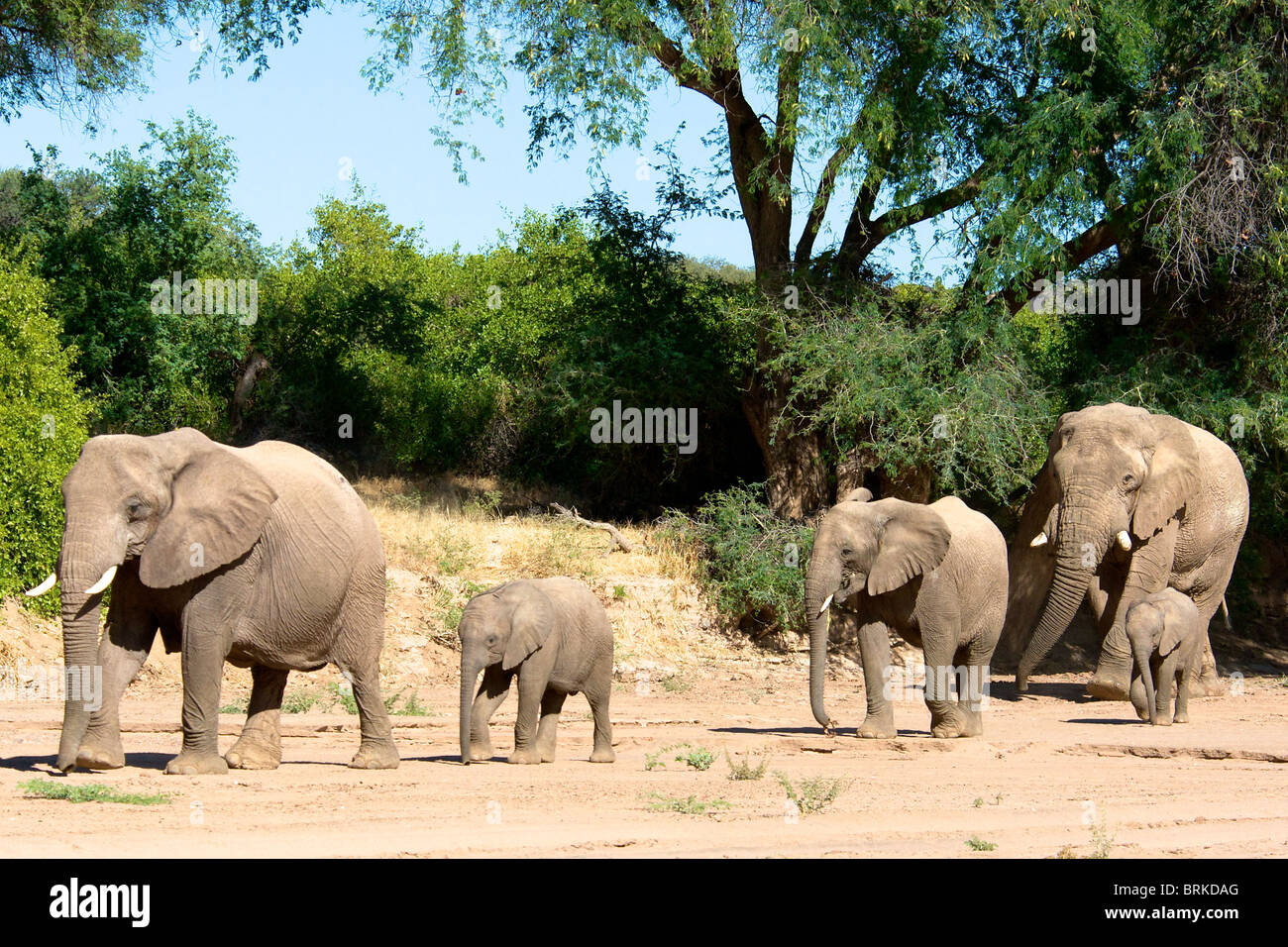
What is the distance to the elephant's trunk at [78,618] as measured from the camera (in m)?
10.2

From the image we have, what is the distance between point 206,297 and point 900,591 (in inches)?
659

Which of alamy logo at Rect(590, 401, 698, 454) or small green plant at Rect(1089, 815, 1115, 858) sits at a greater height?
alamy logo at Rect(590, 401, 698, 454)

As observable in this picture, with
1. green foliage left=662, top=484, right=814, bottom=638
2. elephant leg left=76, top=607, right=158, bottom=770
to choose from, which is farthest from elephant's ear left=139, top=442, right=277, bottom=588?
green foliage left=662, top=484, right=814, bottom=638

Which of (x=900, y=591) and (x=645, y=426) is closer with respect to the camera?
(x=900, y=591)

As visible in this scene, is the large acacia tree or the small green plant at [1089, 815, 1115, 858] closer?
the small green plant at [1089, 815, 1115, 858]

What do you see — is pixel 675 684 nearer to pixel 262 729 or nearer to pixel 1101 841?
pixel 262 729

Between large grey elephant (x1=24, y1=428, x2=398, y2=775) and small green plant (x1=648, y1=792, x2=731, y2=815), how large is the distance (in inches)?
104

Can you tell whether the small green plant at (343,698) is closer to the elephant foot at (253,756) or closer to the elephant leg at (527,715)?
the elephant leg at (527,715)

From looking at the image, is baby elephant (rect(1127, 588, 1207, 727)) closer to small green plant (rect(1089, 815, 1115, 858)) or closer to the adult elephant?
the adult elephant

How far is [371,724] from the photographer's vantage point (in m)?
11.8

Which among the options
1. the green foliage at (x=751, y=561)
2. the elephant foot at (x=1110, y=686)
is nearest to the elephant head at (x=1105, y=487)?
the elephant foot at (x=1110, y=686)

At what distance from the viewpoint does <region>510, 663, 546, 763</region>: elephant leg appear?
12336 millimetres

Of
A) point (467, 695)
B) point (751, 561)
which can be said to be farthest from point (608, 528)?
point (467, 695)

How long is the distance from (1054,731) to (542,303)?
15.9 metres
